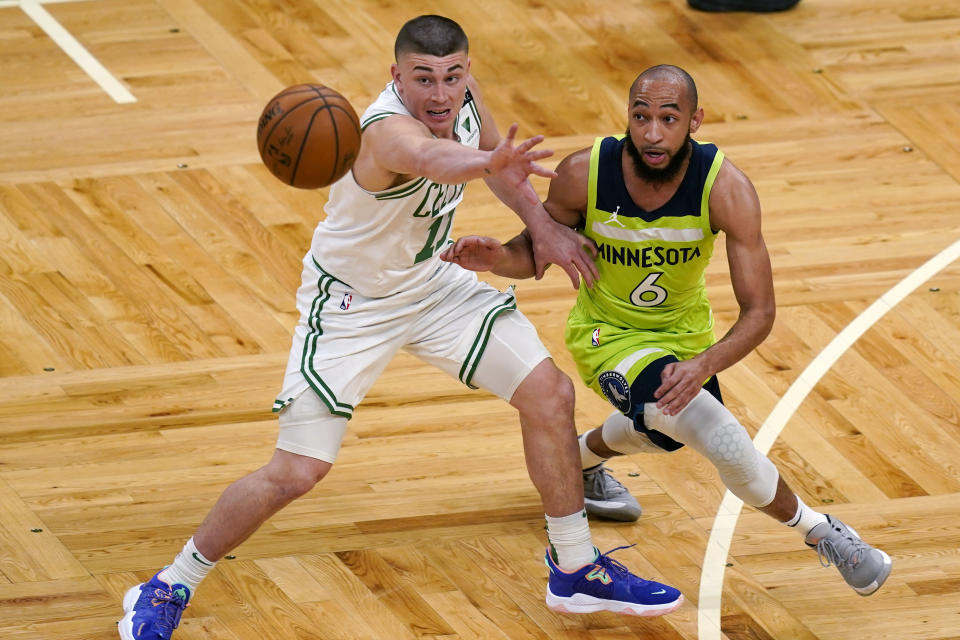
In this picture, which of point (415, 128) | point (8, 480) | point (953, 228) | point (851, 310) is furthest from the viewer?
point (953, 228)

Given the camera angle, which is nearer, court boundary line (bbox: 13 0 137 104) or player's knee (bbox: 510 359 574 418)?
player's knee (bbox: 510 359 574 418)

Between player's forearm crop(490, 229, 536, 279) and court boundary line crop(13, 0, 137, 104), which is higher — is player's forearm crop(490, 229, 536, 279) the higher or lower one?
the higher one

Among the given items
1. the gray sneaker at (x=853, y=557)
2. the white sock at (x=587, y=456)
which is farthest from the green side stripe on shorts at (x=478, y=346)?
the gray sneaker at (x=853, y=557)

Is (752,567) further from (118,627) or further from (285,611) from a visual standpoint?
(118,627)

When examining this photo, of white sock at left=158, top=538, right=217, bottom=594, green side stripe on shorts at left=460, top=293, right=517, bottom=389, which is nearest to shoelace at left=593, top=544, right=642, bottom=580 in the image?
green side stripe on shorts at left=460, top=293, right=517, bottom=389

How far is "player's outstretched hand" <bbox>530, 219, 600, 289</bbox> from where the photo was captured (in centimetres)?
482

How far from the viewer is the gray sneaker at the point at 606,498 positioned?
5.38 m

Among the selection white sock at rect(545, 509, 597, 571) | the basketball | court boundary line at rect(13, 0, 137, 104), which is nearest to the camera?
the basketball

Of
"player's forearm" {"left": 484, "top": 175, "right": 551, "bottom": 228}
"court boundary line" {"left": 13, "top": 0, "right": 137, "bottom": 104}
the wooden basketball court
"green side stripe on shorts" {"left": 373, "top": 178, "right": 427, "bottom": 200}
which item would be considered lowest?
"court boundary line" {"left": 13, "top": 0, "right": 137, "bottom": 104}

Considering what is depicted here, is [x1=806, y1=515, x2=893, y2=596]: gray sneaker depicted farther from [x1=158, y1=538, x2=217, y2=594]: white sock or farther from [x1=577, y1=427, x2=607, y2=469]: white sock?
[x1=158, y1=538, x2=217, y2=594]: white sock

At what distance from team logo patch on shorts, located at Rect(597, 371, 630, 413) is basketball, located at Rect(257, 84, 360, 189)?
1033 mm

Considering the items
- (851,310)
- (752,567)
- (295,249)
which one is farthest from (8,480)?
(851,310)

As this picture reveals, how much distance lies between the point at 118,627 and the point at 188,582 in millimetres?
247

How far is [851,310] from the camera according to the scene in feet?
21.9
